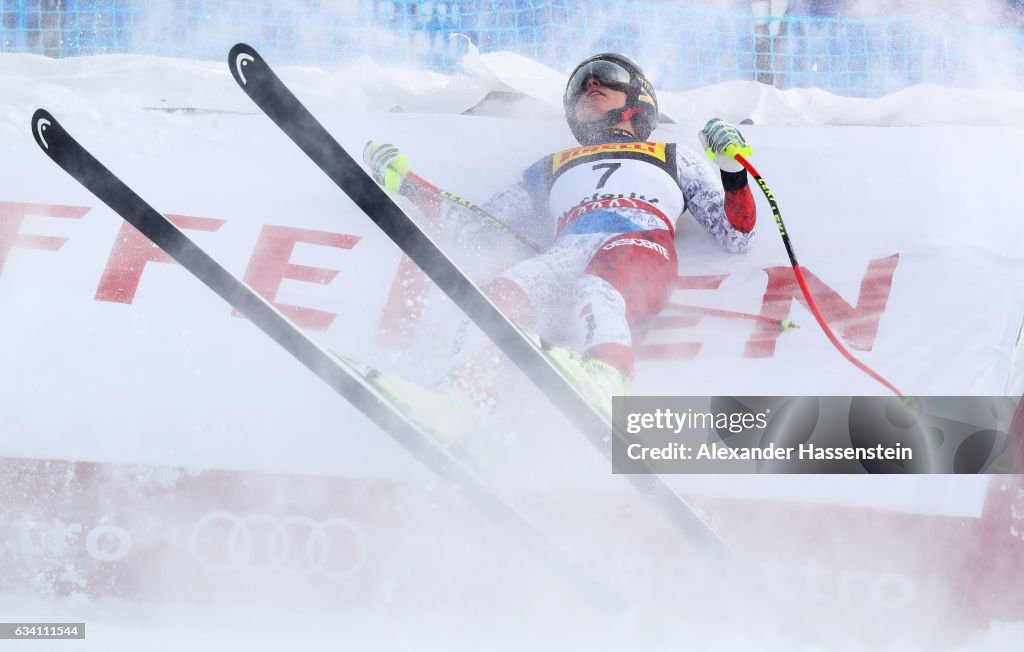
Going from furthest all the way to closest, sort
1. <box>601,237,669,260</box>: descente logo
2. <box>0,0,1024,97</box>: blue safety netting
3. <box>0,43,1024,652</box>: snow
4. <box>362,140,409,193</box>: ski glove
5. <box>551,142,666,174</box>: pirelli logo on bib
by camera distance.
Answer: <box>0,0,1024,97</box>: blue safety netting, <box>362,140,409,193</box>: ski glove, <box>551,142,666,174</box>: pirelli logo on bib, <box>601,237,669,260</box>: descente logo, <box>0,43,1024,652</box>: snow

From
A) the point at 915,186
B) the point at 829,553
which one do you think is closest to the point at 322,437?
the point at 829,553

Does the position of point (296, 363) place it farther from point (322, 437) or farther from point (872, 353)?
point (872, 353)

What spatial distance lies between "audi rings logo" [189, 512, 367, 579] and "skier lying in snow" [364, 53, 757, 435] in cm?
27

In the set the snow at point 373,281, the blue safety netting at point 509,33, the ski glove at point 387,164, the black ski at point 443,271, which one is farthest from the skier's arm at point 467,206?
the blue safety netting at point 509,33

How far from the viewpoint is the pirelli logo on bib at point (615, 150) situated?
1.77 metres

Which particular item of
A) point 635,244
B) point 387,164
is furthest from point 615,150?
point 387,164

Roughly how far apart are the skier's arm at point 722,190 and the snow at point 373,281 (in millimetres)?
60

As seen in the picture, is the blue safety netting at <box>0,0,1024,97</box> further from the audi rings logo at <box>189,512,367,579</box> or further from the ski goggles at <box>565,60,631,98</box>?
the audi rings logo at <box>189,512,367,579</box>

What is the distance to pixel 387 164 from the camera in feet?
6.22

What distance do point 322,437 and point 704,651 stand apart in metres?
0.63

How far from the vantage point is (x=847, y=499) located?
1.27 m

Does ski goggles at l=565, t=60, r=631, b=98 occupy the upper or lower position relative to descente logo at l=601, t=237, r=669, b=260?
upper

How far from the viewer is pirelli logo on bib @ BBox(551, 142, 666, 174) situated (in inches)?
69.7

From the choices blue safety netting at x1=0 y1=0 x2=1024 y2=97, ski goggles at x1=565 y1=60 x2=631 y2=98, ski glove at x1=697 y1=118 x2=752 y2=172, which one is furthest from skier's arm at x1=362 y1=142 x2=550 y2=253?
blue safety netting at x1=0 y1=0 x2=1024 y2=97
